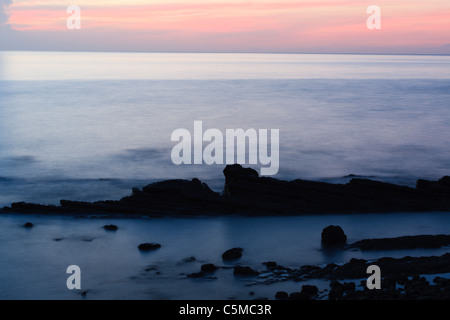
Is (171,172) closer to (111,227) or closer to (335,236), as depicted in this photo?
(111,227)

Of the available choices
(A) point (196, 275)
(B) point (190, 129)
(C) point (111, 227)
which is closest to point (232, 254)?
(A) point (196, 275)

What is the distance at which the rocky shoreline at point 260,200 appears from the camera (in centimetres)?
1917

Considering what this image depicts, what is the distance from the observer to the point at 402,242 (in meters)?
15.8

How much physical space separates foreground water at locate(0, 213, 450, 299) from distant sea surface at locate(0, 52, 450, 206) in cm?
562

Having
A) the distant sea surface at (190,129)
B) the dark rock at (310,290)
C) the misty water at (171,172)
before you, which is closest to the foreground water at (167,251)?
the misty water at (171,172)

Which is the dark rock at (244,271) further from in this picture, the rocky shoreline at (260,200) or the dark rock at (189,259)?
the rocky shoreline at (260,200)

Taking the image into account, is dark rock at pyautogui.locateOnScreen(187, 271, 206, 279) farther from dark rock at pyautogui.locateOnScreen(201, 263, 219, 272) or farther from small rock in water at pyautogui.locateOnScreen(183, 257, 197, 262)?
small rock in water at pyautogui.locateOnScreen(183, 257, 197, 262)

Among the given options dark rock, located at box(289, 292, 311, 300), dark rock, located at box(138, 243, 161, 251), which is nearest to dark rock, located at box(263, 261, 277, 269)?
dark rock, located at box(289, 292, 311, 300)

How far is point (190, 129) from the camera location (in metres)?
47.3

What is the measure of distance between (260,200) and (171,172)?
8973 mm

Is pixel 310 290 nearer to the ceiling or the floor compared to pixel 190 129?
nearer to the floor

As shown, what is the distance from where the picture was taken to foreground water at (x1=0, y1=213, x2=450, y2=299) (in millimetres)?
12812

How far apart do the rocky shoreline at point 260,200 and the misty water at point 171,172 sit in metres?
0.62

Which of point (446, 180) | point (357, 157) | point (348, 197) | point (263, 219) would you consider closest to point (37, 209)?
point (263, 219)
